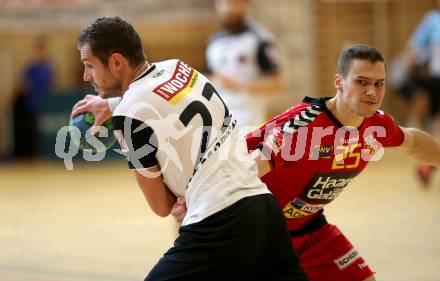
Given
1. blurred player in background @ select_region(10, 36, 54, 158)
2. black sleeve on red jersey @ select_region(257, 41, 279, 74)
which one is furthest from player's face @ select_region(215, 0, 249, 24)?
blurred player in background @ select_region(10, 36, 54, 158)

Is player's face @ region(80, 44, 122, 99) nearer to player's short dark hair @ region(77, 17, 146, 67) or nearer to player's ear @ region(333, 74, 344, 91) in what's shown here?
player's short dark hair @ region(77, 17, 146, 67)

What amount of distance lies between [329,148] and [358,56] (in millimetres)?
489

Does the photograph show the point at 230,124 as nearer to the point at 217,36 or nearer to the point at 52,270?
the point at 52,270

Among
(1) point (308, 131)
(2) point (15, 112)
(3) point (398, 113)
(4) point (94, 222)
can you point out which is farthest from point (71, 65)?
(1) point (308, 131)

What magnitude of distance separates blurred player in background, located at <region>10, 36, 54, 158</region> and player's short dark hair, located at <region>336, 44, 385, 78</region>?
12774mm

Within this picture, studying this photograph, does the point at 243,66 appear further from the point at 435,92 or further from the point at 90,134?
the point at 435,92

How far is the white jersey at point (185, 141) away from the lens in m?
3.31

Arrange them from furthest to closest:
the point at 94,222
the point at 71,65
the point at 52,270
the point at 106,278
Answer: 1. the point at 71,65
2. the point at 94,222
3. the point at 52,270
4. the point at 106,278

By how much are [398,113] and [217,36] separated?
1218cm

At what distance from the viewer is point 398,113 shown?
19.6m

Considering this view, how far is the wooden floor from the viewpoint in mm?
6340

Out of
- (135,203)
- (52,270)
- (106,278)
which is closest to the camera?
(106,278)

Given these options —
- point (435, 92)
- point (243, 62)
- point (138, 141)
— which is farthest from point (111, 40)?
point (435, 92)

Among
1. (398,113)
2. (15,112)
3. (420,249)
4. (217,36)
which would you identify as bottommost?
(398,113)
